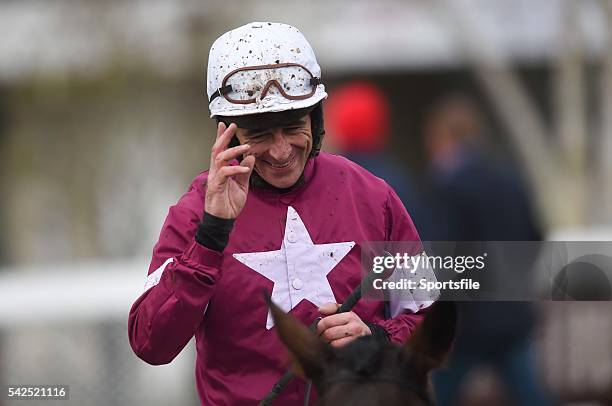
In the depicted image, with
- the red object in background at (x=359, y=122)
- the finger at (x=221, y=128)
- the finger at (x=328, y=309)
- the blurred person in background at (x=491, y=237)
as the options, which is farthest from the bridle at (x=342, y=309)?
→ the red object in background at (x=359, y=122)

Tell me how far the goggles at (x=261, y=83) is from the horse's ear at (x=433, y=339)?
97cm

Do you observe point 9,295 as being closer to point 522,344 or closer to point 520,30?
point 522,344

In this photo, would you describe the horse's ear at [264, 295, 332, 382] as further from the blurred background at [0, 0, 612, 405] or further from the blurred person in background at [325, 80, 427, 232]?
the blurred person in background at [325, 80, 427, 232]

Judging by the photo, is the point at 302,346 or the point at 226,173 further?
the point at 226,173

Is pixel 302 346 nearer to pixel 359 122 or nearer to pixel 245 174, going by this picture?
pixel 245 174

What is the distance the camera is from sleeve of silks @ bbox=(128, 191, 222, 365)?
3594 mm

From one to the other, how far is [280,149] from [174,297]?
22.1 inches

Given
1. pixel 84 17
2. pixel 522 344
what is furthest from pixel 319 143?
pixel 84 17

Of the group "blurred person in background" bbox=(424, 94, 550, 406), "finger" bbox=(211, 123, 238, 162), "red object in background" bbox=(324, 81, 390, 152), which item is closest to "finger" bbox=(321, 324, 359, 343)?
"finger" bbox=(211, 123, 238, 162)

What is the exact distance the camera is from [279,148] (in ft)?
12.5

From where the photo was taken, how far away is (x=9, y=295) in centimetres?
858

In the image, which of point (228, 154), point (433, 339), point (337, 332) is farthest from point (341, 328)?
point (228, 154)

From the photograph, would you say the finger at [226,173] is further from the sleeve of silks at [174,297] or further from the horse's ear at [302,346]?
the horse's ear at [302,346]

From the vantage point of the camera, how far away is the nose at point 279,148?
381cm
